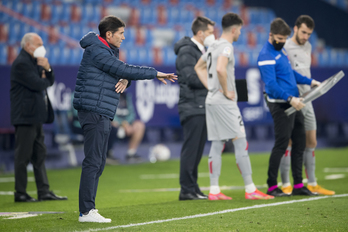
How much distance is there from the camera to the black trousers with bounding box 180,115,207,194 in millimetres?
5340

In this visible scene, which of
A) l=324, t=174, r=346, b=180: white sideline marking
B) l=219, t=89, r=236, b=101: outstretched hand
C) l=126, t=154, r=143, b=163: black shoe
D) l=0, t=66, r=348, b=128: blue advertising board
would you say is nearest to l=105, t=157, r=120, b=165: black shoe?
l=126, t=154, r=143, b=163: black shoe

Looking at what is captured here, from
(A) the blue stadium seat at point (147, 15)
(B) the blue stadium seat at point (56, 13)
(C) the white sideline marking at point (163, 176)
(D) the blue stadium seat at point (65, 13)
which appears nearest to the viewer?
(C) the white sideline marking at point (163, 176)

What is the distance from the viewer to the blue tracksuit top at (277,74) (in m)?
5.12

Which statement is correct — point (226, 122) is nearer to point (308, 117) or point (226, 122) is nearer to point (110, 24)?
point (308, 117)

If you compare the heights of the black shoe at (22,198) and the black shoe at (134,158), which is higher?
the black shoe at (22,198)

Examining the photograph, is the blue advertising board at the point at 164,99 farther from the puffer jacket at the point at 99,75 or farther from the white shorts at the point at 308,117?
the puffer jacket at the point at 99,75

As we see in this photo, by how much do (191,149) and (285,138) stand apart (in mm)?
1054

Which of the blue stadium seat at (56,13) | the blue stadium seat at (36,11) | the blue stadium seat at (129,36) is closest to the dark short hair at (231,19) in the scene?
the blue stadium seat at (129,36)

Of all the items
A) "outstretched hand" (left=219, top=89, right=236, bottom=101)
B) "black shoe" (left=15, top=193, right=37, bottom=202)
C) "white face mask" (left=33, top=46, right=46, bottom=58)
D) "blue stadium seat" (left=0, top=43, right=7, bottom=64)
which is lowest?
"black shoe" (left=15, top=193, right=37, bottom=202)

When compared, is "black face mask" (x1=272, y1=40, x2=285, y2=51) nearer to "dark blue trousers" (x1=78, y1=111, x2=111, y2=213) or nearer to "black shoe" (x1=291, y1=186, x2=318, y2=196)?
"black shoe" (x1=291, y1=186, x2=318, y2=196)

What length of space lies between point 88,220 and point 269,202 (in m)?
1.87

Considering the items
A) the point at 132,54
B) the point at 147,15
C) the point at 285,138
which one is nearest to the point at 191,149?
the point at 285,138

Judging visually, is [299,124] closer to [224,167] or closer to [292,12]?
[224,167]

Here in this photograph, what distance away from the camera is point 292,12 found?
1823 centimetres
